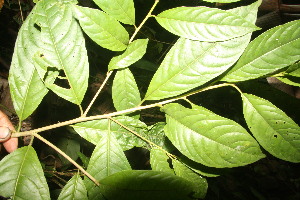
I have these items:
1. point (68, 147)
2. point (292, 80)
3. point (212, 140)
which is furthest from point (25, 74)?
point (68, 147)

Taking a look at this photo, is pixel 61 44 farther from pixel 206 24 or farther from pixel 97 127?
pixel 206 24

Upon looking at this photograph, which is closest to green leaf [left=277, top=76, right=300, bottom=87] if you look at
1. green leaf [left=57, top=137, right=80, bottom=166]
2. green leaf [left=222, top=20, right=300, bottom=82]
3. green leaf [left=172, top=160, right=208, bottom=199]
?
green leaf [left=222, top=20, right=300, bottom=82]

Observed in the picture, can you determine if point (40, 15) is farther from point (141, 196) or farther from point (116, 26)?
point (141, 196)

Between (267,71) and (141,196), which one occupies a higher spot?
(267,71)

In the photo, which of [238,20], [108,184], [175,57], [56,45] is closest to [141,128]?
[108,184]

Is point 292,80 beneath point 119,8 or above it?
beneath
